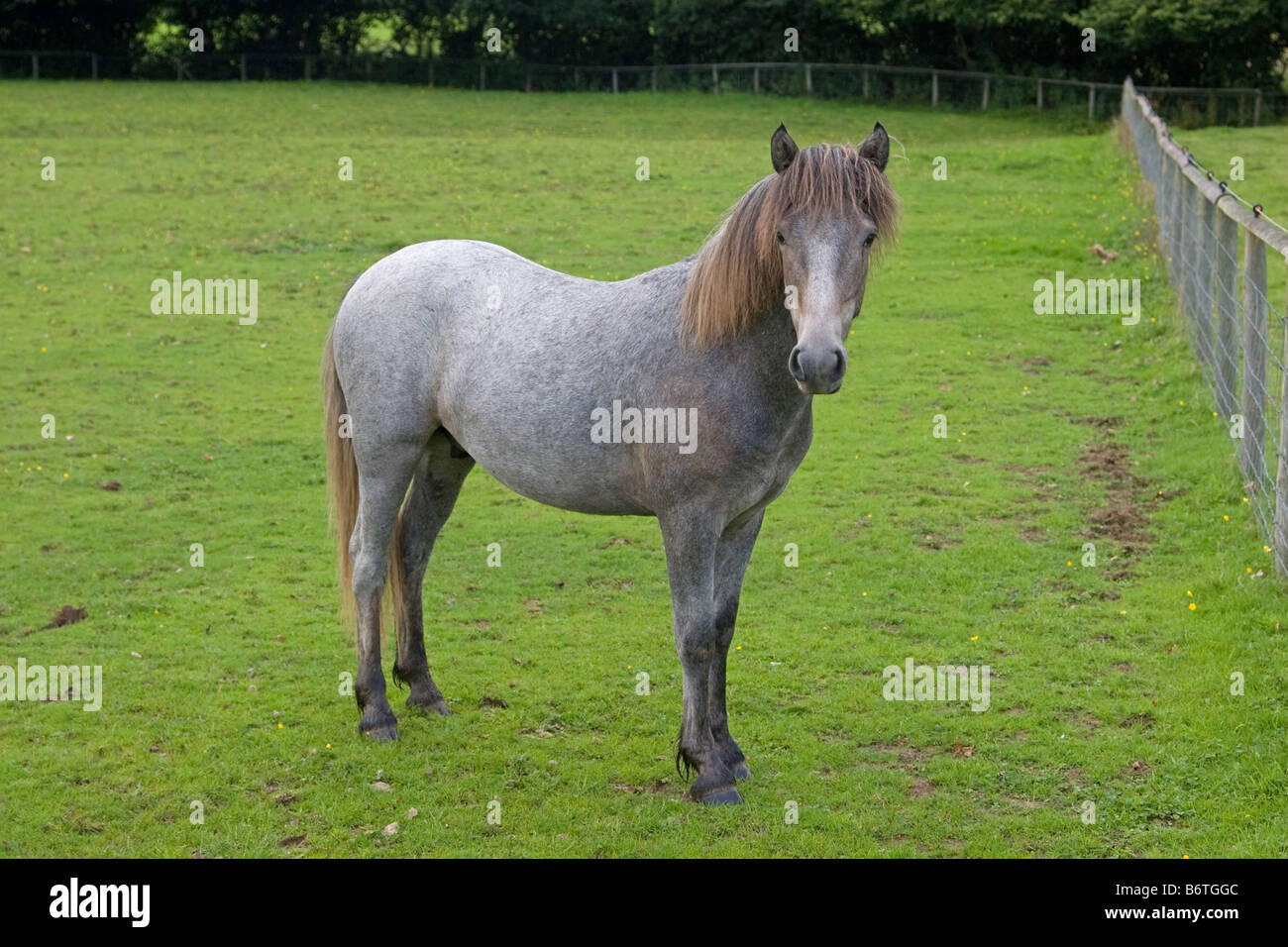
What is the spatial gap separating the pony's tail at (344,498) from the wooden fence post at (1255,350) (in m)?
5.86

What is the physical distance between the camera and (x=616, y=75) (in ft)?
134

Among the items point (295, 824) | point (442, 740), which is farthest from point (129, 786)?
point (442, 740)

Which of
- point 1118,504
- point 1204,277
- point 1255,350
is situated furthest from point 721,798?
point 1204,277

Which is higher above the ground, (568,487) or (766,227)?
(766,227)

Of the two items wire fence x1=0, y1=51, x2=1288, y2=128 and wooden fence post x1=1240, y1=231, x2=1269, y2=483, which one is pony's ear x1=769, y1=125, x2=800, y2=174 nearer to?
wooden fence post x1=1240, y1=231, x2=1269, y2=483

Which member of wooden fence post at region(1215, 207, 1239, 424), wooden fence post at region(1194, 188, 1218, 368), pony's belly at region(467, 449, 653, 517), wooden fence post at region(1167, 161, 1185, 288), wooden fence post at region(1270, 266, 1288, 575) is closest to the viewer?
pony's belly at region(467, 449, 653, 517)

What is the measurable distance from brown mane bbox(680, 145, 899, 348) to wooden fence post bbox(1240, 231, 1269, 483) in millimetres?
4860

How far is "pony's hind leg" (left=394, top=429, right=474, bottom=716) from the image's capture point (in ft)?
23.2

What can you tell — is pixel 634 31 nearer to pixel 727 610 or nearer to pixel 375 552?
pixel 375 552

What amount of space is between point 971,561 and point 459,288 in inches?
167

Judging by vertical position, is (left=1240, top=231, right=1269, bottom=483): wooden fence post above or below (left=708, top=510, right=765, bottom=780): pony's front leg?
above

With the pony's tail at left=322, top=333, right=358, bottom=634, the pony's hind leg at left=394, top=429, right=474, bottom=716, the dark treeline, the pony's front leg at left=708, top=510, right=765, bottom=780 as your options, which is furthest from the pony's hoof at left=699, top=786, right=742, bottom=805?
the dark treeline

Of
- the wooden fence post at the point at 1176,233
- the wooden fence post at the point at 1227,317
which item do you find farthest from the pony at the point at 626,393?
the wooden fence post at the point at 1176,233

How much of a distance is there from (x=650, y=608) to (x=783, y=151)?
389cm
